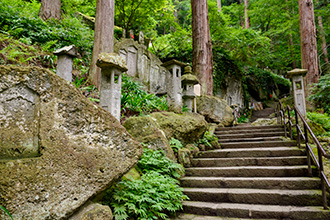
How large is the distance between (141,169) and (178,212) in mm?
1001

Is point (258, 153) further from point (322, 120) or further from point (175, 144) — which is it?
point (322, 120)

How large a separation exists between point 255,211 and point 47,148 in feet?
10.4

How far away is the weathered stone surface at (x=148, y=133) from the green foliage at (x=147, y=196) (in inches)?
14.5

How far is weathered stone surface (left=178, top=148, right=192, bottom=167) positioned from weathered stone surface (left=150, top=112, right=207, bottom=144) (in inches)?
16.8

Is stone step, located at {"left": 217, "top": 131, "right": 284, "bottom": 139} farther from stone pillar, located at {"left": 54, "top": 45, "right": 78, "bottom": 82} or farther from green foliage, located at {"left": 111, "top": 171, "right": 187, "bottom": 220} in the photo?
stone pillar, located at {"left": 54, "top": 45, "right": 78, "bottom": 82}

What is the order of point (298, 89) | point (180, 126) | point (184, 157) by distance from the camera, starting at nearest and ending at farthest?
point (184, 157) < point (180, 126) < point (298, 89)

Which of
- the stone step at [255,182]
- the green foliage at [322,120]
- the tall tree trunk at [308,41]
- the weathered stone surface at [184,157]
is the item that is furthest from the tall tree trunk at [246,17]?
the stone step at [255,182]

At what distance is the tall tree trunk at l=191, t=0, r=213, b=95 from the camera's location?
32.4 feet

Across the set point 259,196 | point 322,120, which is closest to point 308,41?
point 322,120

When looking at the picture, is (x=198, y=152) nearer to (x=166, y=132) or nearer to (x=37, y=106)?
(x=166, y=132)

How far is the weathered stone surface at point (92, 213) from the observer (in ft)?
6.63

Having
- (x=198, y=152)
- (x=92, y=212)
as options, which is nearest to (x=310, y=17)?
(x=198, y=152)

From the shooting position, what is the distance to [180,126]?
17.8 ft

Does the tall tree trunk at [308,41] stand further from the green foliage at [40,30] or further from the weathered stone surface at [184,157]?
the green foliage at [40,30]
